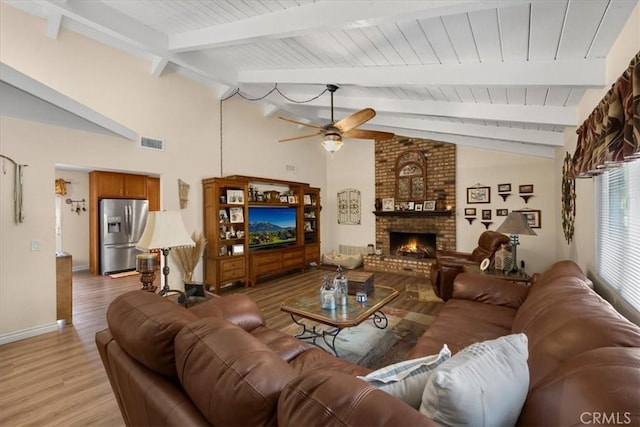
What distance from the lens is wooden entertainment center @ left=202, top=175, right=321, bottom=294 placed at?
15.0 feet

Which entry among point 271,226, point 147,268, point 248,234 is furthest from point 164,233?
point 271,226

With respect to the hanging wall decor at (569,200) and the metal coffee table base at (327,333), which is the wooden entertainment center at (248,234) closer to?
the metal coffee table base at (327,333)

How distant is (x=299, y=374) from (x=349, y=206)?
243 inches

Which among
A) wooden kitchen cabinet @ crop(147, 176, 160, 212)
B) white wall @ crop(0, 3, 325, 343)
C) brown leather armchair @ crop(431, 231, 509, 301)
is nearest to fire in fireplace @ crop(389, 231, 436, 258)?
brown leather armchair @ crop(431, 231, 509, 301)

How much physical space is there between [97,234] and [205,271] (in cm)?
309

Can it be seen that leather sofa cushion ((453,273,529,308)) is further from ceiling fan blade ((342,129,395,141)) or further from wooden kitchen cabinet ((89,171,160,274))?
wooden kitchen cabinet ((89,171,160,274))

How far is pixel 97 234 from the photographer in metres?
5.91

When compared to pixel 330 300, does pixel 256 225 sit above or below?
above

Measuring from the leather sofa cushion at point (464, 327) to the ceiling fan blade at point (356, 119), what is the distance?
209cm

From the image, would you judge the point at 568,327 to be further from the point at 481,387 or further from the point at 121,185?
the point at 121,185

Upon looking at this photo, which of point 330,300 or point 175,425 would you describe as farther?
point 330,300

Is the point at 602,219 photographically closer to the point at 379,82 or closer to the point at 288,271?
the point at 379,82

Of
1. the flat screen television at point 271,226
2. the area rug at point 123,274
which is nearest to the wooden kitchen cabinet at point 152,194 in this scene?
the area rug at point 123,274

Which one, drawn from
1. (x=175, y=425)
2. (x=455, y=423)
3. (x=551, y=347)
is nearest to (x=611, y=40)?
(x=551, y=347)
